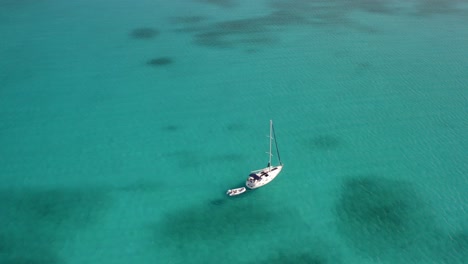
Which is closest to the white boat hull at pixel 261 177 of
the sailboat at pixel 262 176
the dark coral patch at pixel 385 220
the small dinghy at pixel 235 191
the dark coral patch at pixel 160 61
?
the sailboat at pixel 262 176

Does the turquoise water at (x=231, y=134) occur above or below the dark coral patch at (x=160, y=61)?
below

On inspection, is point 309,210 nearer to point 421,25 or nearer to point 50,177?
point 50,177

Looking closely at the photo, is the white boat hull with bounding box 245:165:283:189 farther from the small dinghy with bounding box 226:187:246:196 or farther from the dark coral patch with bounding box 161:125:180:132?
the dark coral patch with bounding box 161:125:180:132

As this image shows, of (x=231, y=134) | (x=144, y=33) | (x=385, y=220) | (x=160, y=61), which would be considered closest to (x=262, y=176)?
(x=231, y=134)

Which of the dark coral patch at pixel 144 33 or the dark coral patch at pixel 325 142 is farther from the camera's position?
the dark coral patch at pixel 144 33

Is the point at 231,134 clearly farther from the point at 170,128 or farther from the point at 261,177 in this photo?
the point at 261,177

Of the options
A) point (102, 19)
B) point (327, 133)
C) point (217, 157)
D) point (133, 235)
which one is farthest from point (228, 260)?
point (102, 19)

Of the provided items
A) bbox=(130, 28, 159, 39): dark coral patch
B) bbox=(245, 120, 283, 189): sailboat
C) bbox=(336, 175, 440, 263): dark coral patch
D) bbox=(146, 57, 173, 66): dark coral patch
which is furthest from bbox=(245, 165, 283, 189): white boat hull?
bbox=(130, 28, 159, 39): dark coral patch

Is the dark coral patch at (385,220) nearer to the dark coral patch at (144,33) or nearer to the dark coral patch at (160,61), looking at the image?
the dark coral patch at (160,61)
